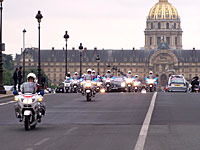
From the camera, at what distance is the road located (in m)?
14.4

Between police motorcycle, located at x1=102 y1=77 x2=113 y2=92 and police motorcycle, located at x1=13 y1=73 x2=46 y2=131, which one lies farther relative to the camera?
police motorcycle, located at x1=102 y1=77 x2=113 y2=92

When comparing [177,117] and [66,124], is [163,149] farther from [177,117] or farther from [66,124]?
[177,117]

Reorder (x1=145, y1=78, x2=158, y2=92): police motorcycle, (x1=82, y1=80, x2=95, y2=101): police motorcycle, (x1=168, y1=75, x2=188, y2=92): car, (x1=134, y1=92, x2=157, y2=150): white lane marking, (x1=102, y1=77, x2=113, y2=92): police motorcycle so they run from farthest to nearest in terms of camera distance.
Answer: (x1=145, y1=78, x2=158, y2=92): police motorcycle
(x1=102, y1=77, x2=113, y2=92): police motorcycle
(x1=168, y1=75, x2=188, y2=92): car
(x1=82, y1=80, x2=95, y2=101): police motorcycle
(x1=134, y1=92, x2=157, y2=150): white lane marking

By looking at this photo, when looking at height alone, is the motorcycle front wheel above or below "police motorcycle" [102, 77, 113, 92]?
below

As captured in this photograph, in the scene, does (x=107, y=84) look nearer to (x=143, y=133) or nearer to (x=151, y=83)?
(x=151, y=83)

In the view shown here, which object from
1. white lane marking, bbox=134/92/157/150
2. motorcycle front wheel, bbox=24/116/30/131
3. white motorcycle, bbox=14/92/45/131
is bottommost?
white lane marking, bbox=134/92/157/150

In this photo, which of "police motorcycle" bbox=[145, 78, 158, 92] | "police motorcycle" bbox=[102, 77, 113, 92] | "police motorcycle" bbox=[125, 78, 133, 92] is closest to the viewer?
"police motorcycle" bbox=[102, 77, 113, 92]

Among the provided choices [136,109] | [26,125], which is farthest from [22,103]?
[136,109]

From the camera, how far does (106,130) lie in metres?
17.7

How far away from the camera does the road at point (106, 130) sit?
1443 centimetres

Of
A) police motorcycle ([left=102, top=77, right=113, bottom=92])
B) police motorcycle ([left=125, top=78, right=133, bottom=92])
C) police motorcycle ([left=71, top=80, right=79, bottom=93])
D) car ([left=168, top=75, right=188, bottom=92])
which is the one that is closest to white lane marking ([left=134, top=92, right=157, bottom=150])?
police motorcycle ([left=71, top=80, right=79, bottom=93])

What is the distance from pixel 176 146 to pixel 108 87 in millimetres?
40856

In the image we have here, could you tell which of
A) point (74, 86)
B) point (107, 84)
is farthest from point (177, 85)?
point (74, 86)

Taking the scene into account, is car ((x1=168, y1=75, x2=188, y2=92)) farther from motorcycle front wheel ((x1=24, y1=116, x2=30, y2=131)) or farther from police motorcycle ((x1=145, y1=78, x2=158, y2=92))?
motorcycle front wheel ((x1=24, y1=116, x2=30, y2=131))
